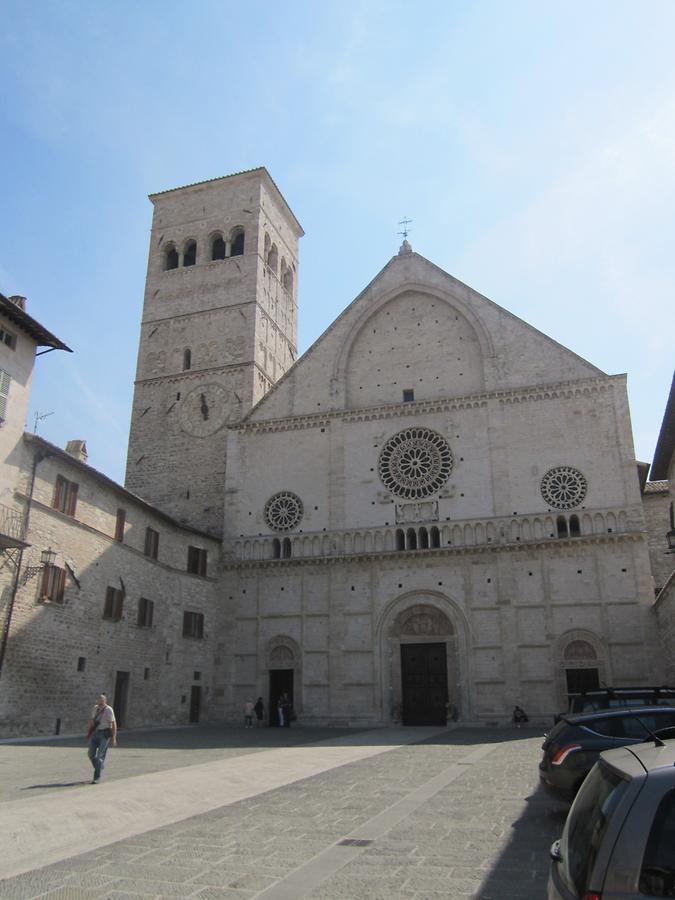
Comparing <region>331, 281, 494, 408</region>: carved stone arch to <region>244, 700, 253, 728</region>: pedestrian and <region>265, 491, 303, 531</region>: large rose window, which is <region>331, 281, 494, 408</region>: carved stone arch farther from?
<region>244, 700, 253, 728</region>: pedestrian

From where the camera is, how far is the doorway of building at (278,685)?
97.4 feet

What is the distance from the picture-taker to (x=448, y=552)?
2900cm

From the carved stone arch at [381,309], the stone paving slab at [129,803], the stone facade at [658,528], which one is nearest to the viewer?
the stone paving slab at [129,803]

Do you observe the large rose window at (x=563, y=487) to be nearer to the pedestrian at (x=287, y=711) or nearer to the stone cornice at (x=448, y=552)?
the stone cornice at (x=448, y=552)

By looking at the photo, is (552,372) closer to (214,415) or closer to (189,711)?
(214,415)

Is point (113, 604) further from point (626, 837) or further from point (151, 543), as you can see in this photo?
point (626, 837)

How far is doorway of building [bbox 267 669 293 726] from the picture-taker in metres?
29.7

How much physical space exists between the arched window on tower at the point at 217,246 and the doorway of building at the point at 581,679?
28.1 m

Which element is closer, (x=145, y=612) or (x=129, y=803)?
(x=129, y=803)

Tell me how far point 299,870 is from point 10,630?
624 inches

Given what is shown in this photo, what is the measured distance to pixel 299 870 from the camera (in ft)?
20.5

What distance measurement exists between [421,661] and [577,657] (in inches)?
233

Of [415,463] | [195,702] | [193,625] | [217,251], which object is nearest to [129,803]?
[193,625]

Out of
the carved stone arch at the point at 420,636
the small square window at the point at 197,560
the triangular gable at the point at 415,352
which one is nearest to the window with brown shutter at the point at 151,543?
the small square window at the point at 197,560
